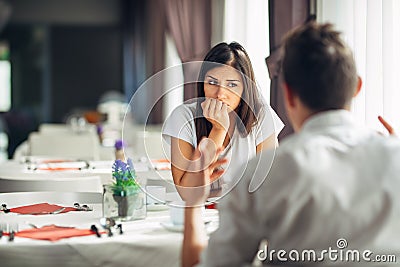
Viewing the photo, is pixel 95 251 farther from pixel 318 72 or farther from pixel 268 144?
pixel 268 144

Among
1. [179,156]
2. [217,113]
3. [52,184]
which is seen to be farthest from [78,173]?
[217,113]

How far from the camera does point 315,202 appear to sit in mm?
1769

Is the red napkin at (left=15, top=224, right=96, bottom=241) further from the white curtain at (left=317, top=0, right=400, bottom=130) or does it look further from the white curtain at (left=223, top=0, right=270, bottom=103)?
the white curtain at (left=223, top=0, right=270, bottom=103)

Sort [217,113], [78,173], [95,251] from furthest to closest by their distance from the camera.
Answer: [78,173]
[217,113]
[95,251]

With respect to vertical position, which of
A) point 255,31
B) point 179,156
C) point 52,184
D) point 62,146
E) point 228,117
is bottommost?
point 62,146

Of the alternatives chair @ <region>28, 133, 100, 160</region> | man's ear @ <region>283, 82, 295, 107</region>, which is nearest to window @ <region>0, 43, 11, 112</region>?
chair @ <region>28, 133, 100, 160</region>

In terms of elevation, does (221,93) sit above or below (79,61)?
below

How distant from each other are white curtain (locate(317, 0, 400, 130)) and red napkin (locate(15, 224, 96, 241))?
1528mm

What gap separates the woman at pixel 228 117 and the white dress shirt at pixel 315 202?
126 cm

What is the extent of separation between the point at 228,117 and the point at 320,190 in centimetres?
133

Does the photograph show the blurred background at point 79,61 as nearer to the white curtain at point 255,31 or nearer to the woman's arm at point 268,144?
the white curtain at point 255,31

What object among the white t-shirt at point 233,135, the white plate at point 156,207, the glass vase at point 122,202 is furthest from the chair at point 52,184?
the glass vase at point 122,202

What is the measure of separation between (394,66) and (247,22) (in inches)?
80.2

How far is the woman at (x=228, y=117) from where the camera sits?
3.16 m
